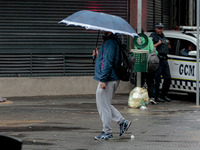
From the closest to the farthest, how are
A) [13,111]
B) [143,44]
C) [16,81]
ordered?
1. [13,111]
2. [143,44]
3. [16,81]

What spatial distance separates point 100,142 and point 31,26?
8.14 meters

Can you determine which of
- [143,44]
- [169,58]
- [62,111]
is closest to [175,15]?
[169,58]

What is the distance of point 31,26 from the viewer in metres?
14.1

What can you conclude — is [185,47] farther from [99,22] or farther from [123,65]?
[99,22]

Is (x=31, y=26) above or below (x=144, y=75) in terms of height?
above

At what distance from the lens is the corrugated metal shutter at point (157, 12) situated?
52.9 ft

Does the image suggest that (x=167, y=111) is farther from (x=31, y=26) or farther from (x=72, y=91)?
(x=31, y=26)

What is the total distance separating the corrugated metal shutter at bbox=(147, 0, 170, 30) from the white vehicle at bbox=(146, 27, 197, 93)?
300 cm

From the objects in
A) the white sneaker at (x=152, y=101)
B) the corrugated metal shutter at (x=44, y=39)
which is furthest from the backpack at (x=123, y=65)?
the corrugated metal shutter at (x=44, y=39)

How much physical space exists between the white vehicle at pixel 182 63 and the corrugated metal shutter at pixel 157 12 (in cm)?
300

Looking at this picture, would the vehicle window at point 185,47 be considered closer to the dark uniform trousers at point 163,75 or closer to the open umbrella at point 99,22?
the dark uniform trousers at point 163,75

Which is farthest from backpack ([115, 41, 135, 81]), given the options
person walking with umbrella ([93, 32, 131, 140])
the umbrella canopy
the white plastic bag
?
the white plastic bag

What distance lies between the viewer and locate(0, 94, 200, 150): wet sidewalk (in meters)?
6.52

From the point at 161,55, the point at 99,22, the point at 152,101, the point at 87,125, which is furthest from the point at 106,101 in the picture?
the point at 161,55
